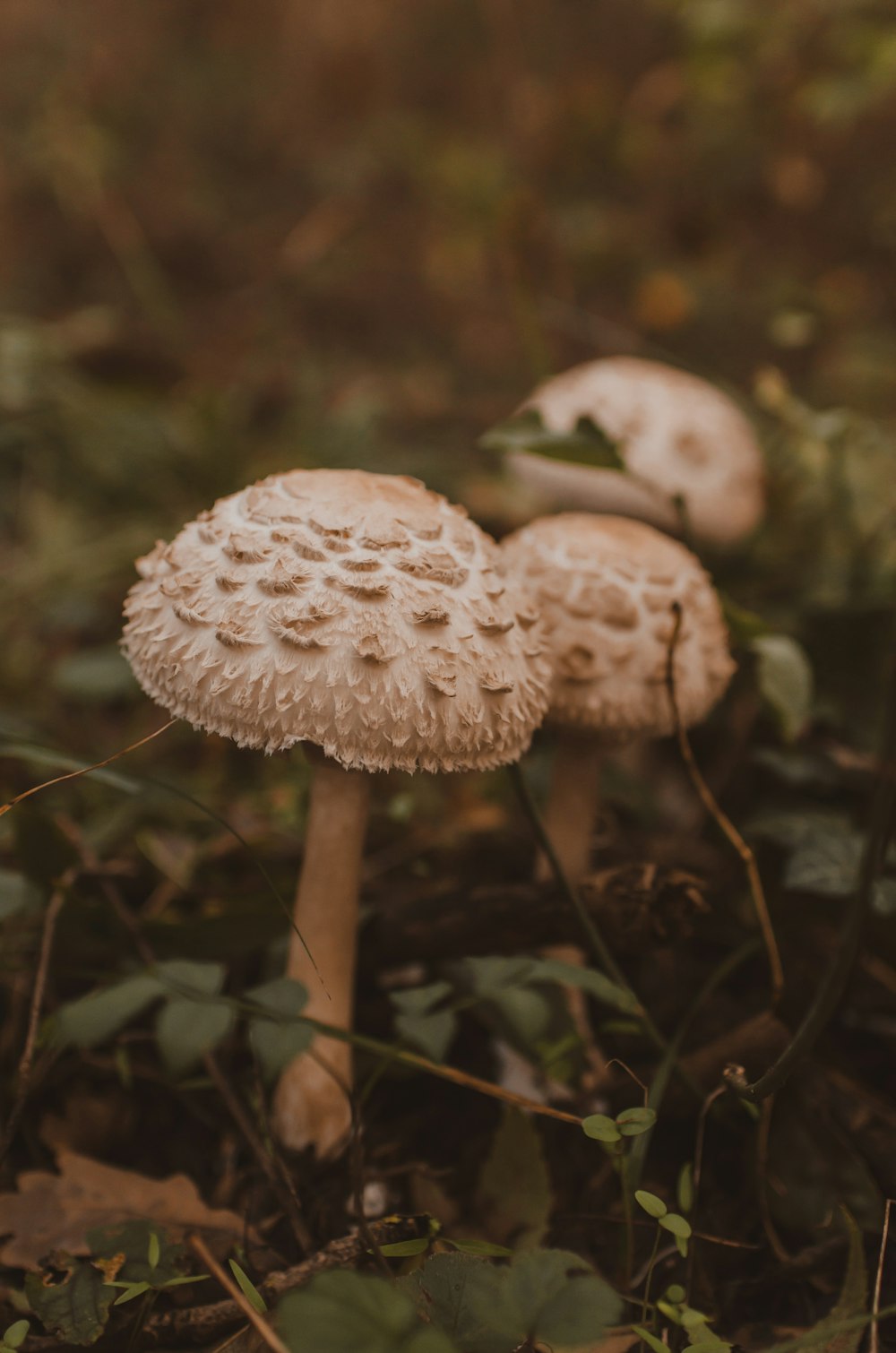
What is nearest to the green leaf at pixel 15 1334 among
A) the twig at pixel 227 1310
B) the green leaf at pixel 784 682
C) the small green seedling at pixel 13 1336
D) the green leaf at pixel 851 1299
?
the small green seedling at pixel 13 1336

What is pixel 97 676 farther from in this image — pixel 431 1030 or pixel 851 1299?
pixel 851 1299

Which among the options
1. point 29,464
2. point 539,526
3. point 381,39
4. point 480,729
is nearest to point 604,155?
point 381,39

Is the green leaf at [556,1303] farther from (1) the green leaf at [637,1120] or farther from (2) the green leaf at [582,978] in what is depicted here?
(2) the green leaf at [582,978]

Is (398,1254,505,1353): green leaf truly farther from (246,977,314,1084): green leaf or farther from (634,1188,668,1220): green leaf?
(246,977,314,1084): green leaf

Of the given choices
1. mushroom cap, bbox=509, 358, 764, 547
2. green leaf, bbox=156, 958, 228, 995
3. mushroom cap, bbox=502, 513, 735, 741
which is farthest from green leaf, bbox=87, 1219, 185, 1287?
mushroom cap, bbox=509, 358, 764, 547

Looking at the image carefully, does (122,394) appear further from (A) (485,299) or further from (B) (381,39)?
(B) (381,39)

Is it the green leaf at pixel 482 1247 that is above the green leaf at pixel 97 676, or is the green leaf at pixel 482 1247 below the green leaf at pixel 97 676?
below
